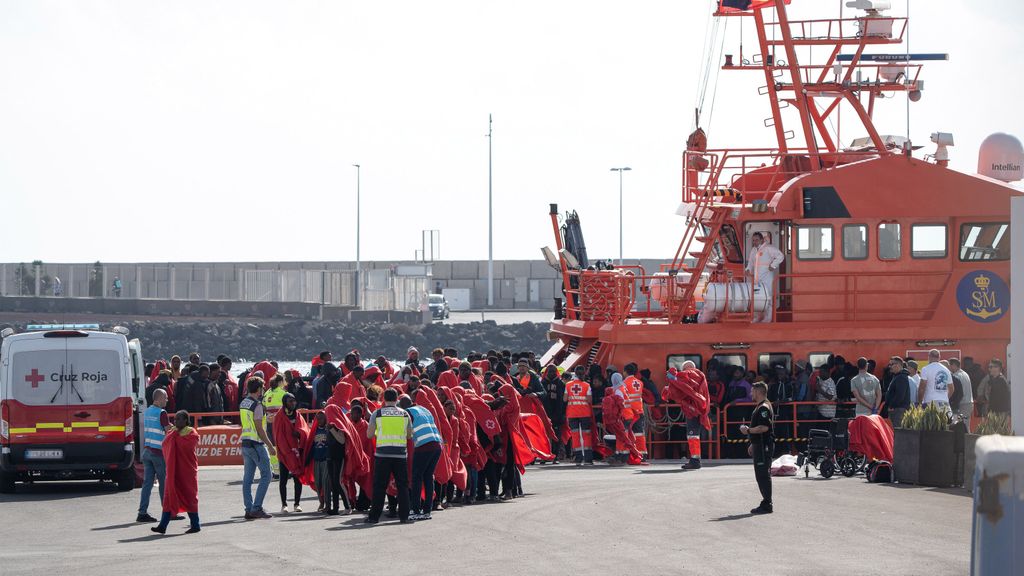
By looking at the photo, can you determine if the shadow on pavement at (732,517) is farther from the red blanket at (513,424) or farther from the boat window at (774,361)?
the boat window at (774,361)

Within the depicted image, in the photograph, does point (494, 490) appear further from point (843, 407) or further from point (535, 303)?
point (535, 303)

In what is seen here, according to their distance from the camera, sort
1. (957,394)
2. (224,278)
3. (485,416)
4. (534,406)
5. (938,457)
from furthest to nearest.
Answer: (224,278) → (957,394) → (534,406) → (938,457) → (485,416)

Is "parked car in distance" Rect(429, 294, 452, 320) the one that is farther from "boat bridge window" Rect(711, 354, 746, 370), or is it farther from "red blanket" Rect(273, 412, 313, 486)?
"red blanket" Rect(273, 412, 313, 486)

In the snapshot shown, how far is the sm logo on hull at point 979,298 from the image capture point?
875 inches

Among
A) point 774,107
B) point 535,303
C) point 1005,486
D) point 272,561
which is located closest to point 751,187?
point 774,107

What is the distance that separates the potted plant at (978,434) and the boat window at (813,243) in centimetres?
613

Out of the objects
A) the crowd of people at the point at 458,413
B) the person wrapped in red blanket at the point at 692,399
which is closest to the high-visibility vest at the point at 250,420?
the crowd of people at the point at 458,413

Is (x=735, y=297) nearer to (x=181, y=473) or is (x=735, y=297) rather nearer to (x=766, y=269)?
(x=766, y=269)

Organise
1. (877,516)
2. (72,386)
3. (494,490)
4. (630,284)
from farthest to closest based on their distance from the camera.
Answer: (630,284)
(72,386)
(494,490)
(877,516)

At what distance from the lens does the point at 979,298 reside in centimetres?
2223

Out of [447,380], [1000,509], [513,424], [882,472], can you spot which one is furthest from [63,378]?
[1000,509]

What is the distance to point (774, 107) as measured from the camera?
24.0 metres

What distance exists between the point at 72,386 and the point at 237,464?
466 centimetres

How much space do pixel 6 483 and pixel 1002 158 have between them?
671 inches
